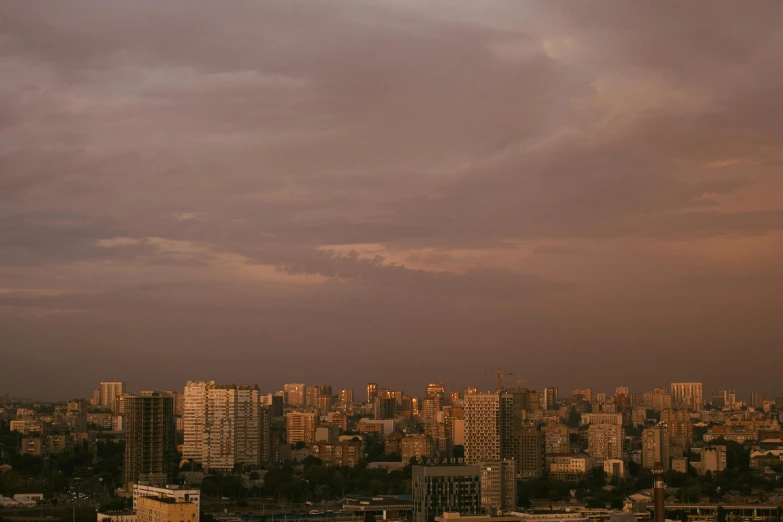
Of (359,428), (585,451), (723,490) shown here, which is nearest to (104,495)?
(723,490)

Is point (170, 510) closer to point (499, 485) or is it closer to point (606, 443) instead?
point (499, 485)

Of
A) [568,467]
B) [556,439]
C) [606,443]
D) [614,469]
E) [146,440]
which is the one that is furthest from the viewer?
[556,439]

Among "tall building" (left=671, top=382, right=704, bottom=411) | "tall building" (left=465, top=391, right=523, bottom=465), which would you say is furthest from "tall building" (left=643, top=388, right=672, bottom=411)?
"tall building" (left=465, top=391, right=523, bottom=465)

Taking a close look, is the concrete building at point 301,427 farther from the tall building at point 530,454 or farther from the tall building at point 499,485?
the tall building at point 499,485

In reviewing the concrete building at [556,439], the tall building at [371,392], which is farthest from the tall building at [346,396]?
the concrete building at [556,439]

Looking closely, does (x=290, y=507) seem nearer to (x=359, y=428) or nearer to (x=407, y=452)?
(x=407, y=452)

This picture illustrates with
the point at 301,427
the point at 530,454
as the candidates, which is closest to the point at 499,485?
the point at 530,454
